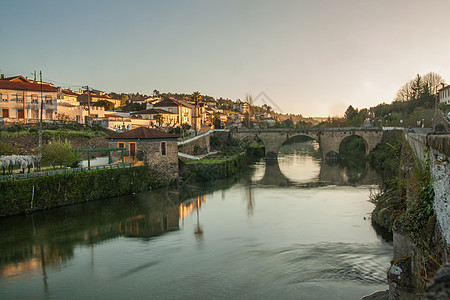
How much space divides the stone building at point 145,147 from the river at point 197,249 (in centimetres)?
342

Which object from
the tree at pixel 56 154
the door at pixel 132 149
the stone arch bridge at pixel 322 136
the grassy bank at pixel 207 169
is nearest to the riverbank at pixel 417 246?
the tree at pixel 56 154

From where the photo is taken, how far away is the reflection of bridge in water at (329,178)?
31.3 meters

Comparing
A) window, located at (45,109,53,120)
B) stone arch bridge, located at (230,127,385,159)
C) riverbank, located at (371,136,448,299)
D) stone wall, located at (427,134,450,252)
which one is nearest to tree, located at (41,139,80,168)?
window, located at (45,109,53,120)

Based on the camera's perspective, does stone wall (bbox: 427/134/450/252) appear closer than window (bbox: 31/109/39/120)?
Yes

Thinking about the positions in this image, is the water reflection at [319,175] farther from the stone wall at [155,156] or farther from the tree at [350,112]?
the tree at [350,112]

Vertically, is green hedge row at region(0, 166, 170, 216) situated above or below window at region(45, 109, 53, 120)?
below

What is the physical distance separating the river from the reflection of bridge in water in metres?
5.28

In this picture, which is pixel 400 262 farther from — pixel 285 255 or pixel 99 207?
pixel 99 207

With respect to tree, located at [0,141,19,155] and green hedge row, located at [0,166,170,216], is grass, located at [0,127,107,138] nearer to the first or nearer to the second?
tree, located at [0,141,19,155]

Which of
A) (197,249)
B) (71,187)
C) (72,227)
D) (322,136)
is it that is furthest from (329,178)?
(72,227)

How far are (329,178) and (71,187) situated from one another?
23474 millimetres

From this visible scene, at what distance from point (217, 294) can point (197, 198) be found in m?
14.6

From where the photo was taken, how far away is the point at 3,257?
14.2 metres

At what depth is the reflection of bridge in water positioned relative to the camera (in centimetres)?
3131
